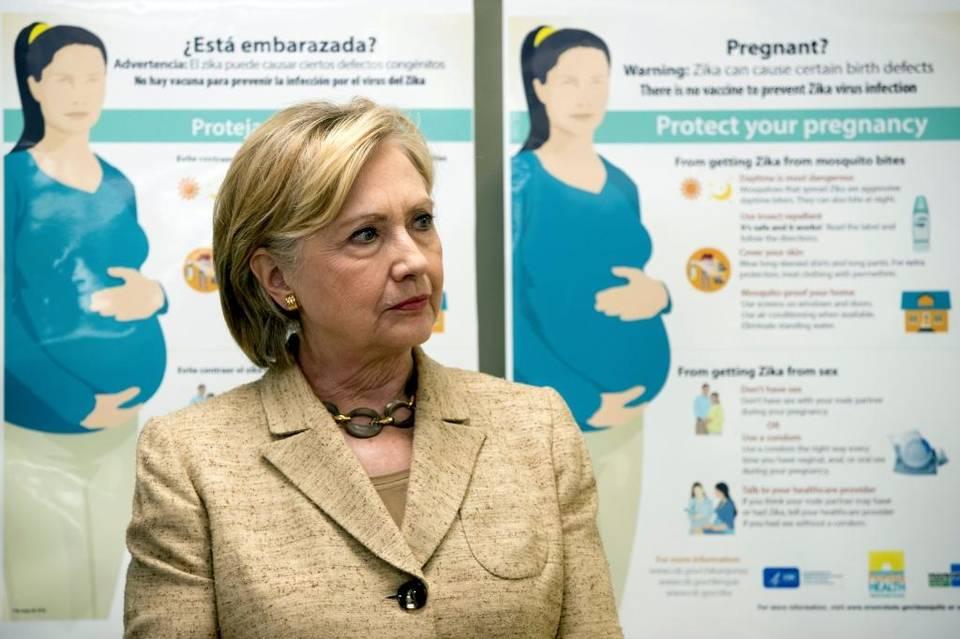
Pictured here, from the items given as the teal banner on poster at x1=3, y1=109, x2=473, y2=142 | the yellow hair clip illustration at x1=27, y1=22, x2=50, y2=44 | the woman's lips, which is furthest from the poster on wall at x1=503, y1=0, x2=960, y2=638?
the yellow hair clip illustration at x1=27, y1=22, x2=50, y2=44

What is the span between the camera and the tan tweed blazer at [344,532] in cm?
154

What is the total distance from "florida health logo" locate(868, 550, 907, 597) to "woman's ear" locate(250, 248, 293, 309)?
1561 millimetres

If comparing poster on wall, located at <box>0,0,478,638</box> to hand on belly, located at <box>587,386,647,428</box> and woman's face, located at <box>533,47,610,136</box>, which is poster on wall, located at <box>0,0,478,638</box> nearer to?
woman's face, located at <box>533,47,610,136</box>

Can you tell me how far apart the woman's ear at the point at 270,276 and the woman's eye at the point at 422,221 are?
0.25m

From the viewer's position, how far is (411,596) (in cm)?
154

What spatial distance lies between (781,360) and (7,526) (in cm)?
189

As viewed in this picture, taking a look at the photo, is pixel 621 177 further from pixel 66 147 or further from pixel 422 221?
pixel 66 147

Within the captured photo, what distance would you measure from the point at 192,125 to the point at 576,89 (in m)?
0.93

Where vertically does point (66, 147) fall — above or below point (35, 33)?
below

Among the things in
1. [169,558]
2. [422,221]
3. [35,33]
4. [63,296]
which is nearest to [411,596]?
[169,558]

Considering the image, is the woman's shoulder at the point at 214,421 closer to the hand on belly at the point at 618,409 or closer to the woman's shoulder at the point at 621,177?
the hand on belly at the point at 618,409

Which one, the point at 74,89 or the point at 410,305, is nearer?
the point at 410,305

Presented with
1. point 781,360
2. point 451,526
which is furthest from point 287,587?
point 781,360

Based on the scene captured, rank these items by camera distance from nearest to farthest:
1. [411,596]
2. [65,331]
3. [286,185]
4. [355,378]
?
[411,596] → [286,185] → [355,378] → [65,331]
